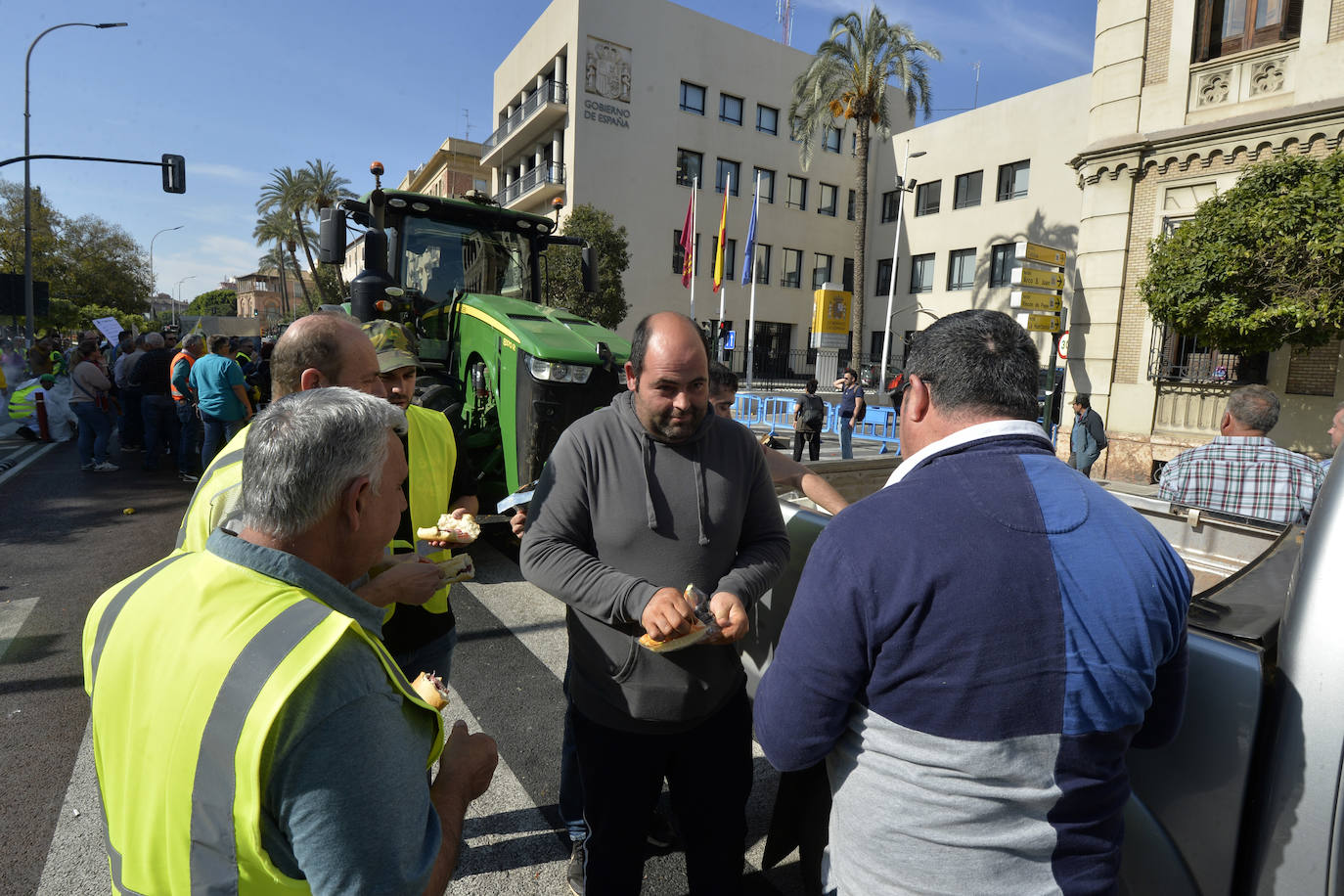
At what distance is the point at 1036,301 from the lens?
13883 millimetres

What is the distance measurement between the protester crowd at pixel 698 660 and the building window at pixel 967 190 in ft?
112

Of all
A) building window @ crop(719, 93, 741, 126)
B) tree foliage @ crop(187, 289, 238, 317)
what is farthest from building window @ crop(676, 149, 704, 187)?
tree foliage @ crop(187, 289, 238, 317)

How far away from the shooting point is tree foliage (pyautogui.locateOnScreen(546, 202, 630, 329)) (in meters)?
25.9

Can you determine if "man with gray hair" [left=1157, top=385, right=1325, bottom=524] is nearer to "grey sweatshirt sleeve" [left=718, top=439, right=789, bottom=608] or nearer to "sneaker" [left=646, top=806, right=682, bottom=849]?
"grey sweatshirt sleeve" [left=718, top=439, right=789, bottom=608]

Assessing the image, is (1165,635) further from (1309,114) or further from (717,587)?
(1309,114)

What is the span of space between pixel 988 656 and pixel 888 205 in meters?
38.4

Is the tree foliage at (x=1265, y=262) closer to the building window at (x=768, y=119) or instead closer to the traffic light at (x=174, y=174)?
the traffic light at (x=174, y=174)

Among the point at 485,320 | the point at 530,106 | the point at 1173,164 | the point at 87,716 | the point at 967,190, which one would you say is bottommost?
the point at 87,716

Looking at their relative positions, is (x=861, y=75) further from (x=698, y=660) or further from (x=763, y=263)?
(x=698, y=660)

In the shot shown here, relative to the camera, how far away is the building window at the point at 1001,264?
99.6ft

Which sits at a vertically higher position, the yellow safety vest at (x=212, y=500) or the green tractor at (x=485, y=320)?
the green tractor at (x=485, y=320)

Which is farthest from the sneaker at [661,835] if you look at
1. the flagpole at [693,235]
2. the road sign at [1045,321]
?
the flagpole at [693,235]

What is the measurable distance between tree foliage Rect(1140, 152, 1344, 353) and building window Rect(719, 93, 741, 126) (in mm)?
27420

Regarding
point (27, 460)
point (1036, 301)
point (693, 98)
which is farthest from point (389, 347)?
point (693, 98)
